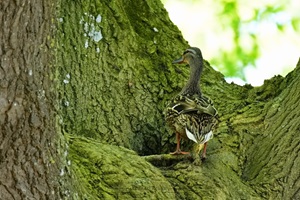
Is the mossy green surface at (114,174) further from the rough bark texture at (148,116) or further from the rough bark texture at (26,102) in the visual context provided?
the rough bark texture at (26,102)

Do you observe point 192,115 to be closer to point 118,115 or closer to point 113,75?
point 118,115

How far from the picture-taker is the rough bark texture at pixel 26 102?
365 centimetres

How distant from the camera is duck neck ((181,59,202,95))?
6186 millimetres

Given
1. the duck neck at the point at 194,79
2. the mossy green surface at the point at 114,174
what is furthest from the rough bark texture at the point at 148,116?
the duck neck at the point at 194,79

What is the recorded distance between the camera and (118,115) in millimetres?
5812

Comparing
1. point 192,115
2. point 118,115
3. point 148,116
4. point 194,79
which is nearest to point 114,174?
point 118,115

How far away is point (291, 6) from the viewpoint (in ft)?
30.1

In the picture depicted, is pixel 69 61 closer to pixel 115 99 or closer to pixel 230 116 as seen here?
pixel 115 99

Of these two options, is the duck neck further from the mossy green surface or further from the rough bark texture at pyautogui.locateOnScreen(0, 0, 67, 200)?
the rough bark texture at pyautogui.locateOnScreen(0, 0, 67, 200)

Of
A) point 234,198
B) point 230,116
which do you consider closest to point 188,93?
point 230,116

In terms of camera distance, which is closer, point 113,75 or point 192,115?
point 192,115

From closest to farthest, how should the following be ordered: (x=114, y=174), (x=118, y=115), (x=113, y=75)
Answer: (x=114, y=174), (x=118, y=115), (x=113, y=75)

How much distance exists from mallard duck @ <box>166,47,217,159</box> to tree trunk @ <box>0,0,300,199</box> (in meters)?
0.15

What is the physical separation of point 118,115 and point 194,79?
839 millimetres
